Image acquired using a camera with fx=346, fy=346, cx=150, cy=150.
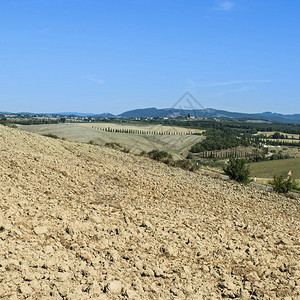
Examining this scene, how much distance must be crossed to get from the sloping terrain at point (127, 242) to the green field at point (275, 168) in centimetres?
4328

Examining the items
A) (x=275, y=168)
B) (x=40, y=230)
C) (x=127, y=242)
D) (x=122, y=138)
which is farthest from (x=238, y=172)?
(x=275, y=168)

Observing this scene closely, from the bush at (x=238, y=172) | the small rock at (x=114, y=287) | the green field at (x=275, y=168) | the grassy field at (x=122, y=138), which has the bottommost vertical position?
the green field at (x=275, y=168)

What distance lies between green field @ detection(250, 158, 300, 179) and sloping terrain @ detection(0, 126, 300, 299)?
4328 centimetres

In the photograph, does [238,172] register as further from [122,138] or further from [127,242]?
[127,242]

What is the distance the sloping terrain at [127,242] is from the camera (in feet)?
19.1

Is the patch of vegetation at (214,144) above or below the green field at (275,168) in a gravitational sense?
above

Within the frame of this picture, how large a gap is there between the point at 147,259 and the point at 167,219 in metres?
2.37

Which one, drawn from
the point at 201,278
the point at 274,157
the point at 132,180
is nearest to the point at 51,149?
the point at 132,180

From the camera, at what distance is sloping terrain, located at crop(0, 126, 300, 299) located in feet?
19.1

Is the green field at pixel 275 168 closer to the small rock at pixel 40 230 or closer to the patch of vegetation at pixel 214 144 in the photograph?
the patch of vegetation at pixel 214 144

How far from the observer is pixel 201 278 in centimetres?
658

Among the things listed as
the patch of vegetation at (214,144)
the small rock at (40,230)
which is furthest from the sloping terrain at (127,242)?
the patch of vegetation at (214,144)

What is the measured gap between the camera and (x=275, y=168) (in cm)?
6031

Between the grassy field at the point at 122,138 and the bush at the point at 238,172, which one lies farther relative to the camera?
the grassy field at the point at 122,138
